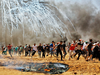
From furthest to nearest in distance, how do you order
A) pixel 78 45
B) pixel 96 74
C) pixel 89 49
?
1. pixel 78 45
2. pixel 89 49
3. pixel 96 74

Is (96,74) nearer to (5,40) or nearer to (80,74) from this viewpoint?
(80,74)

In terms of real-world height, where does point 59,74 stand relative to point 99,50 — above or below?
below

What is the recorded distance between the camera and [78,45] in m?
10.4

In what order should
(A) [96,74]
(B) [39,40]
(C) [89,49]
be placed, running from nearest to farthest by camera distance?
(A) [96,74] → (C) [89,49] → (B) [39,40]

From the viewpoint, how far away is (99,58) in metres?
9.87

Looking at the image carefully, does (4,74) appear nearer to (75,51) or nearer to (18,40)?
(75,51)

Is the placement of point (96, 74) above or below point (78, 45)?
below

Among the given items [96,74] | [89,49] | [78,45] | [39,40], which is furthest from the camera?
[39,40]

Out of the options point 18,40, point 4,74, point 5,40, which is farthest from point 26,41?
point 4,74

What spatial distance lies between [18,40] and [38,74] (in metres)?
44.3

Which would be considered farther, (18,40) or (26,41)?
(26,41)

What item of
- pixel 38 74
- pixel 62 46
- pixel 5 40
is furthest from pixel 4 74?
pixel 5 40

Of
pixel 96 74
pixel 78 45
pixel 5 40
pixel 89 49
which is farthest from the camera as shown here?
pixel 5 40

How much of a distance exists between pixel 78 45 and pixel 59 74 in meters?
4.76
